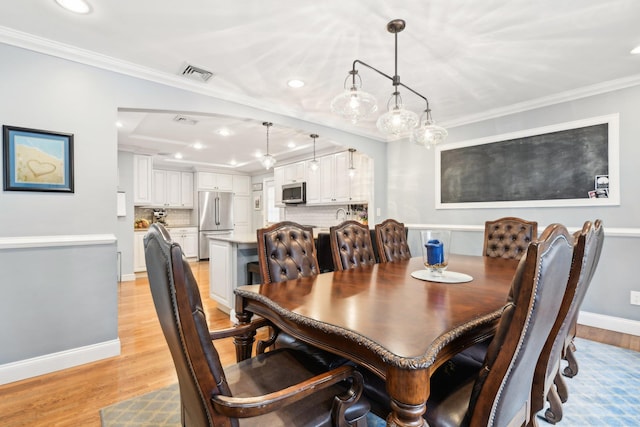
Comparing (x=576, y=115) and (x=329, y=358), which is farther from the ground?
(x=576, y=115)

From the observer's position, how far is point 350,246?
2334 mm

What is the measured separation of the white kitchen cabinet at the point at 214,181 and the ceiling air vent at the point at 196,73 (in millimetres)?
4940

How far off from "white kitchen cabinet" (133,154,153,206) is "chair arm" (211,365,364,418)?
19.8 ft

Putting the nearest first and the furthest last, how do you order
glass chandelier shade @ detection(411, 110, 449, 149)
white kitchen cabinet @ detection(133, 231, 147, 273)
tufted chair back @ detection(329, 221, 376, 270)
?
tufted chair back @ detection(329, 221, 376, 270), glass chandelier shade @ detection(411, 110, 449, 149), white kitchen cabinet @ detection(133, 231, 147, 273)

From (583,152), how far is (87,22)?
4.43m

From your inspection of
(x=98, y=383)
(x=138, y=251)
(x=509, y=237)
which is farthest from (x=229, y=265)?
(x=138, y=251)

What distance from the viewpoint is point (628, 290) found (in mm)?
2865

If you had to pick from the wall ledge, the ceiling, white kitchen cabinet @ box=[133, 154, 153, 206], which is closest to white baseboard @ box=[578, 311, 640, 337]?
the ceiling

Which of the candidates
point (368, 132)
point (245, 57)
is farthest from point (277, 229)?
point (368, 132)

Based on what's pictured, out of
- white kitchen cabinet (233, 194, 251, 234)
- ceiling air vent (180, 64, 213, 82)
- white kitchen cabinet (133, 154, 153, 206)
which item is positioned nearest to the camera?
ceiling air vent (180, 64, 213, 82)

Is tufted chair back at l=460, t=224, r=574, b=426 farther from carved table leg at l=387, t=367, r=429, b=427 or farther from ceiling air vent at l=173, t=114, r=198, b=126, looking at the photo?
ceiling air vent at l=173, t=114, r=198, b=126

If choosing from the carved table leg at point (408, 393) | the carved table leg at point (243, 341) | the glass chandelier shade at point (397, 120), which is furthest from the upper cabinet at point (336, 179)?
the carved table leg at point (408, 393)

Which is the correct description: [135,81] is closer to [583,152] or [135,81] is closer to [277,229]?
[277,229]

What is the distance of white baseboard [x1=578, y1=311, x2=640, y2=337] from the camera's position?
9.23 feet
